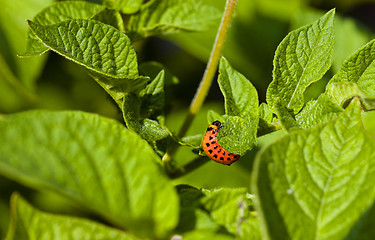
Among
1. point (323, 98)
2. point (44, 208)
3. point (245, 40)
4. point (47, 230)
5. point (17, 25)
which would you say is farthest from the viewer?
point (245, 40)

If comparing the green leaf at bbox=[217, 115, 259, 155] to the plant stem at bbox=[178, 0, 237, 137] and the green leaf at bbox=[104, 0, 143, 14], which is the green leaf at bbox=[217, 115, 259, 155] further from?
the green leaf at bbox=[104, 0, 143, 14]

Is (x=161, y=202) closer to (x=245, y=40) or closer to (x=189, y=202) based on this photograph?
(x=189, y=202)

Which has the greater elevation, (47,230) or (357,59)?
(357,59)

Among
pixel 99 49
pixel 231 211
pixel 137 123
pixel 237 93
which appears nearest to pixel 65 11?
pixel 99 49

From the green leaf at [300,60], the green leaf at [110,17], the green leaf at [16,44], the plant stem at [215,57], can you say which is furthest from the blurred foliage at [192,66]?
the green leaf at [300,60]

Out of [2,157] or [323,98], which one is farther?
[323,98]

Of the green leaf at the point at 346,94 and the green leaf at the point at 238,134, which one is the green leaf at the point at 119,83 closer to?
the green leaf at the point at 238,134

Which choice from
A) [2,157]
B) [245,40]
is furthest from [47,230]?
[245,40]

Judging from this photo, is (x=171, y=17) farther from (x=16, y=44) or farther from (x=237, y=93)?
(x=16, y=44)
